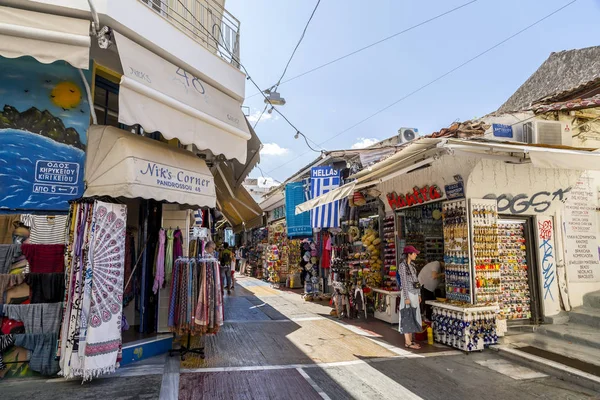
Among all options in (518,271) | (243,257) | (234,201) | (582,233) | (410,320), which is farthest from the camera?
(243,257)

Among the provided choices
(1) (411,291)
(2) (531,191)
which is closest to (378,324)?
(1) (411,291)

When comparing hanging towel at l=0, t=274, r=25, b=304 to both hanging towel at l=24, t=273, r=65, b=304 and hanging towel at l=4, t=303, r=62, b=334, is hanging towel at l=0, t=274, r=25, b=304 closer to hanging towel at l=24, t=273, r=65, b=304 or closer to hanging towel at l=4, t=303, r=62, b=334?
hanging towel at l=24, t=273, r=65, b=304

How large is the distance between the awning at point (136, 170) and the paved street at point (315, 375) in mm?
2508

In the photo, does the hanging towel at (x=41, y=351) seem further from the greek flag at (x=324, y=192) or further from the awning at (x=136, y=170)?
the greek flag at (x=324, y=192)

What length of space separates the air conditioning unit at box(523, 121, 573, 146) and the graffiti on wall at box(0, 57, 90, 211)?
8305 mm

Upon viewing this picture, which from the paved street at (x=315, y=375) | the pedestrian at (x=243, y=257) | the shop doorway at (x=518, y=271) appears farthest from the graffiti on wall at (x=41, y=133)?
the pedestrian at (x=243, y=257)

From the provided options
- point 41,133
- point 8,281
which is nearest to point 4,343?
point 8,281

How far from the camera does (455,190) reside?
7055 mm

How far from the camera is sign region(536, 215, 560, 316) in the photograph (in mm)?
7357

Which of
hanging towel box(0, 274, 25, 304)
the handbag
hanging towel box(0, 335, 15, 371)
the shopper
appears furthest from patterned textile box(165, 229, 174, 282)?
the handbag

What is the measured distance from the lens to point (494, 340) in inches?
257

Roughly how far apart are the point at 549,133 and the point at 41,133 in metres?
9.21

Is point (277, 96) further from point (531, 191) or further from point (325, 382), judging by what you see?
point (325, 382)

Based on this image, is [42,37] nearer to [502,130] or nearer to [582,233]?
Answer: [502,130]
